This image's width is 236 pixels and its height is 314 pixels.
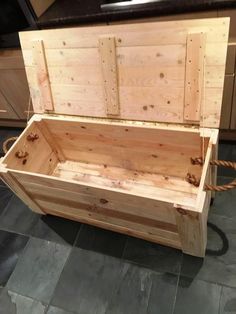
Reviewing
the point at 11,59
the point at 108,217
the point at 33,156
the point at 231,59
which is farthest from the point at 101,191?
the point at 11,59

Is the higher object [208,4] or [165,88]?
[208,4]

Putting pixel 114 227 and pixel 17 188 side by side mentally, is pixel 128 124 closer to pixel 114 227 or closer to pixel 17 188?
pixel 114 227

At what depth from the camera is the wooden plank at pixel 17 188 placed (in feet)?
3.83

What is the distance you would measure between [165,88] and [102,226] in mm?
710

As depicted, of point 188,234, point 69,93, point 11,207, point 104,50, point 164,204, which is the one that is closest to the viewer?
point 164,204

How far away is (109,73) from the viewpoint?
116cm

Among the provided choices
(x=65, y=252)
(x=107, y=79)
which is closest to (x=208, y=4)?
(x=107, y=79)

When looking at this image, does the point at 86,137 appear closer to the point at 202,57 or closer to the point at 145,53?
the point at 145,53

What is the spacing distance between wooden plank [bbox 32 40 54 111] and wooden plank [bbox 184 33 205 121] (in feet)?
2.14

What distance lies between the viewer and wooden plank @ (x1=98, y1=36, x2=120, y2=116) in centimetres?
110

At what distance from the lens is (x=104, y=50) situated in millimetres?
1117

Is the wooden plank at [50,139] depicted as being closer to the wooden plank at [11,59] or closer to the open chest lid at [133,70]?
the open chest lid at [133,70]

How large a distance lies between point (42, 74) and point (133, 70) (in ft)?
1.50

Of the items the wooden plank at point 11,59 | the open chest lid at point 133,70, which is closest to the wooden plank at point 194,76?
the open chest lid at point 133,70
